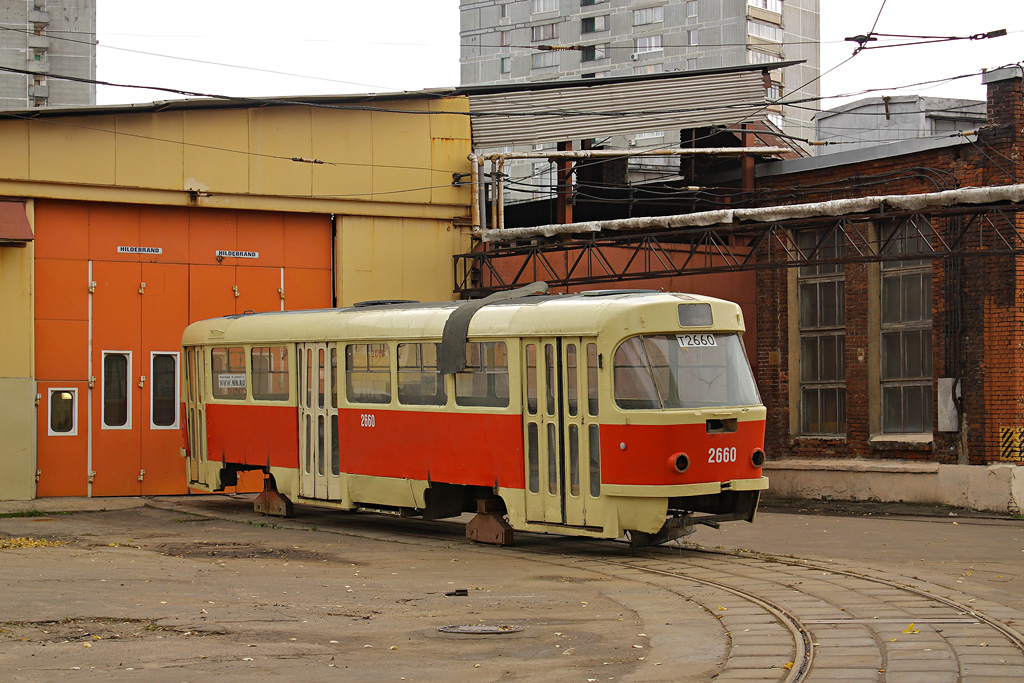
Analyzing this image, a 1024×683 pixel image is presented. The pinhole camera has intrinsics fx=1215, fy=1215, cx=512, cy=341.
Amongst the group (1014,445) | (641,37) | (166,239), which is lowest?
(1014,445)

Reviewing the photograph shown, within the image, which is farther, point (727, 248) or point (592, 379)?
point (727, 248)

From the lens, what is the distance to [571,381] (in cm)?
1390

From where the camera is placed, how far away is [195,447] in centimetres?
2073

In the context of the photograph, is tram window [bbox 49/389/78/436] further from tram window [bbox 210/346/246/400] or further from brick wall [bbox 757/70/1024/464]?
brick wall [bbox 757/70/1024/464]

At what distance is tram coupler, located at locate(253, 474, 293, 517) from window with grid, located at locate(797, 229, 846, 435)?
10622mm

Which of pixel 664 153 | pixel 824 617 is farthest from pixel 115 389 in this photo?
pixel 824 617

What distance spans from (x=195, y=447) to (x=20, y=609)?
10.7m

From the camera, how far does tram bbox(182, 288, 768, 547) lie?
13375 millimetres

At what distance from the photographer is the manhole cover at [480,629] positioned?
30.9 feet

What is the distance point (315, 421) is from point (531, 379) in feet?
15.4

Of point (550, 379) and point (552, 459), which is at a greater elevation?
point (550, 379)

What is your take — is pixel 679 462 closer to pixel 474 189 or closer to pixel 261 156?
pixel 474 189

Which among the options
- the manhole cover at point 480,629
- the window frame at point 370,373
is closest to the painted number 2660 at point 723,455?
the manhole cover at point 480,629

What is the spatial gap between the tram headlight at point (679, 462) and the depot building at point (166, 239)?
38.3 ft
